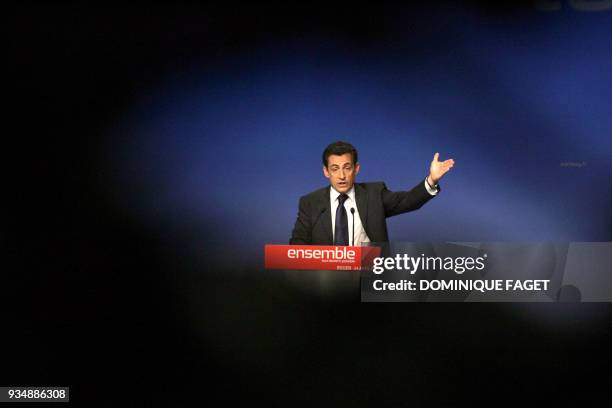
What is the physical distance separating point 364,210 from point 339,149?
297 mm

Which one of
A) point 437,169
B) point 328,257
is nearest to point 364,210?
point 328,257

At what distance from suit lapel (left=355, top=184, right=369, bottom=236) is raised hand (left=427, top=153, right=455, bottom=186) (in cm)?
29

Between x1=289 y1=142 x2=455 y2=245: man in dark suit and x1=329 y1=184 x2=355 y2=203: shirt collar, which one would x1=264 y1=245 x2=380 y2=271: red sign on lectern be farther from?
x1=329 y1=184 x2=355 y2=203: shirt collar

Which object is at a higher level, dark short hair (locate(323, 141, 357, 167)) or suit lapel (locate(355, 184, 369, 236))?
dark short hair (locate(323, 141, 357, 167))

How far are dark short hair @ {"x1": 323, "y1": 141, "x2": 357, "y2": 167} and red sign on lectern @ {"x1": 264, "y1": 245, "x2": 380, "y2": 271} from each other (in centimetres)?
39

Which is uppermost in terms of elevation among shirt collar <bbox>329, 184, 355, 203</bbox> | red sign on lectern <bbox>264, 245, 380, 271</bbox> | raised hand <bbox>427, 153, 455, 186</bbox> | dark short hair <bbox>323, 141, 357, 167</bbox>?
dark short hair <bbox>323, 141, 357, 167</bbox>

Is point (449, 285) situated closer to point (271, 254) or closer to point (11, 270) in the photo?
point (271, 254)

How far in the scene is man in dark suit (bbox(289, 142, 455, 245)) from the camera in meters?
A: 2.19

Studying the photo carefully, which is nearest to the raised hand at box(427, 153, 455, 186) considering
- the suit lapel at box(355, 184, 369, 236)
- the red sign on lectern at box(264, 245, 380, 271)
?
the suit lapel at box(355, 184, 369, 236)

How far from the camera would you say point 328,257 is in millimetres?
2184

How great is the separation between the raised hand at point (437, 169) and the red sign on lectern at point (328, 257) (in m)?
0.39

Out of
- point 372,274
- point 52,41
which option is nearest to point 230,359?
point 372,274

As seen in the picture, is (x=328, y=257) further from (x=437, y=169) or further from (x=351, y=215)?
(x=437, y=169)

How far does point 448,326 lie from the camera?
2.21 metres
